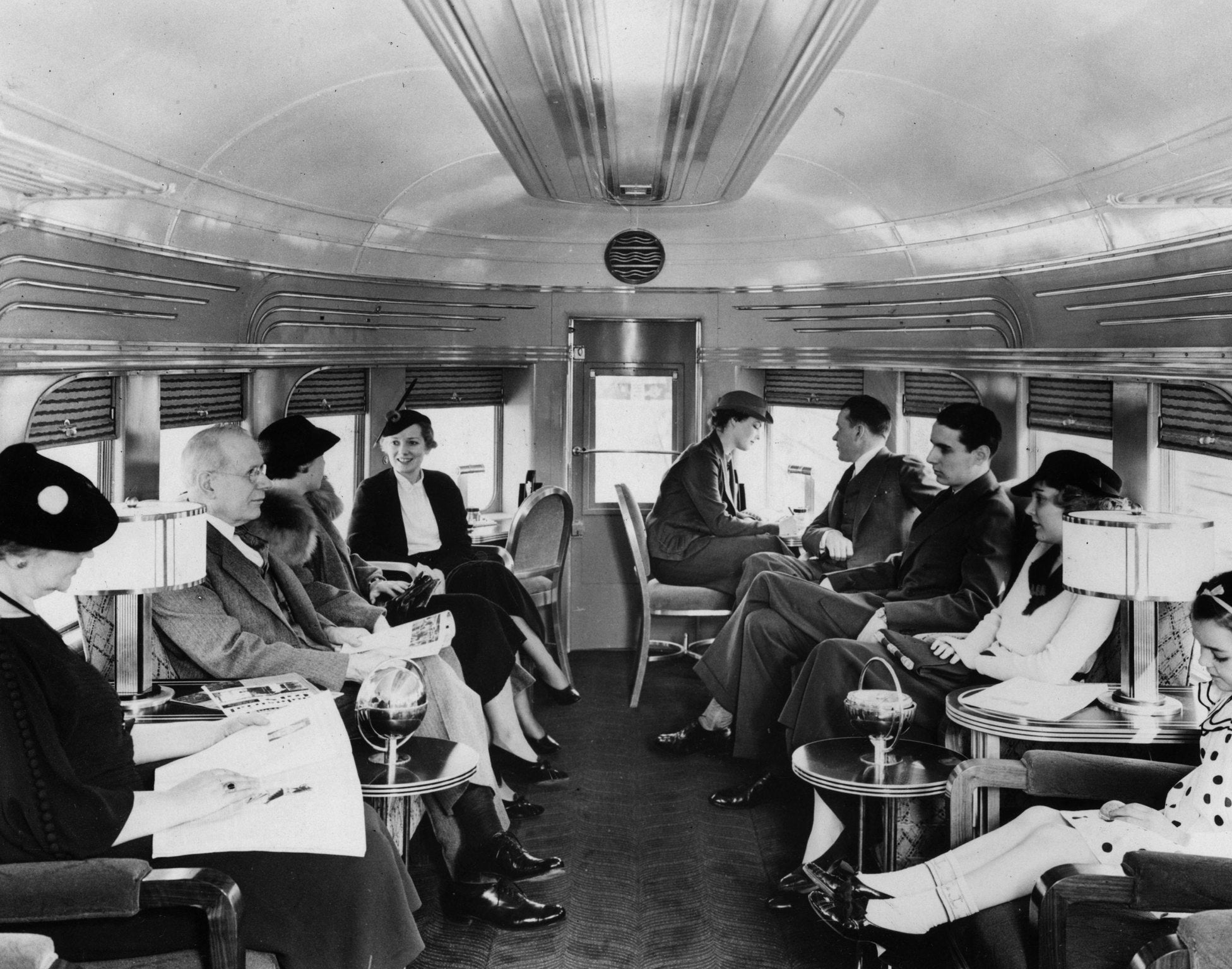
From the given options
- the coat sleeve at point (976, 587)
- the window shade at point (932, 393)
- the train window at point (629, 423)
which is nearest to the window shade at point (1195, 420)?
the coat sleeve at point (976, 587)

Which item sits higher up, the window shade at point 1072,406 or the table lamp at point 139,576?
the window shade at point 1072,406

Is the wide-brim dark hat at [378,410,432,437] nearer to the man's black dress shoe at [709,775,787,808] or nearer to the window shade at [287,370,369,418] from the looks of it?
the window shade at [287,370,369,418]

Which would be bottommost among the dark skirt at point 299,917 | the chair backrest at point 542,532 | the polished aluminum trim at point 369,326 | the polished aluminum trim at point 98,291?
the dark skirt at point 299,917

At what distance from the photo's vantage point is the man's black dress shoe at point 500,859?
3.82 m

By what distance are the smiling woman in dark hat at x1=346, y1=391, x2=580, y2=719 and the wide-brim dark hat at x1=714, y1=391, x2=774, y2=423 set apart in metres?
1.65

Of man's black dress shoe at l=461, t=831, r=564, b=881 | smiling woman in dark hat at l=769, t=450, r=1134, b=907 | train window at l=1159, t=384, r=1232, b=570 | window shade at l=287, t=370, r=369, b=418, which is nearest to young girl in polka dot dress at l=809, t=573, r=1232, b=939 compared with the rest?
smiling woman in dark hat at l=769, t=450, r=1134, b=907

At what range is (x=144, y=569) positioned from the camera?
318 cm

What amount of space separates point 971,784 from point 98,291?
3.28m

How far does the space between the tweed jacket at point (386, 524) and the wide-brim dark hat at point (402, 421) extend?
0.21 meters

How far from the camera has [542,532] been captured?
6.25m

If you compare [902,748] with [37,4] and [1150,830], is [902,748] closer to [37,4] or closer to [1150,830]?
[1150,830]

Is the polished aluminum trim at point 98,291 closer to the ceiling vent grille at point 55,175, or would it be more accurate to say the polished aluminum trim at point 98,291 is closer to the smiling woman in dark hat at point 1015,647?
the ceiling vent grille at point 55,175

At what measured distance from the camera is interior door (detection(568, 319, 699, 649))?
24.4 feet

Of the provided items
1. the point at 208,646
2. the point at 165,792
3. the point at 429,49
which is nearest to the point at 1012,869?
the point at 165,792
